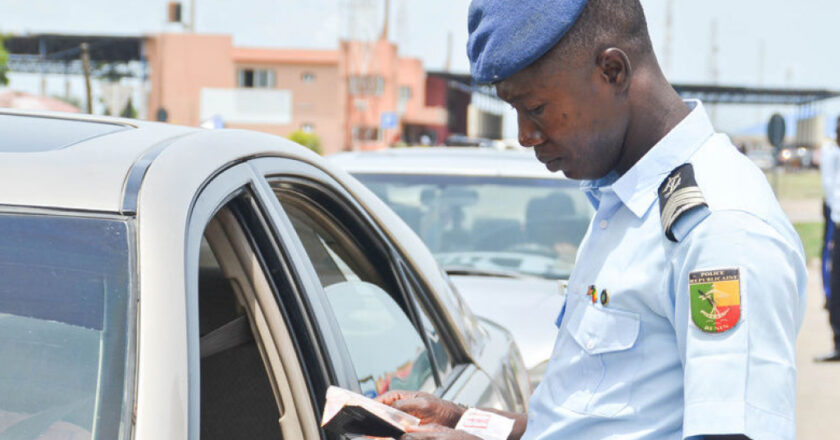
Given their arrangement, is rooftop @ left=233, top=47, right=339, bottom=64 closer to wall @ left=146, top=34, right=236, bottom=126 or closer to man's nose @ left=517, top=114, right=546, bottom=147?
wall @ left=146, top=34, right=236, bottom=126

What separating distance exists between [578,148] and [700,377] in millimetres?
A: 434

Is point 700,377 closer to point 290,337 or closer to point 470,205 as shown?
point 290,337

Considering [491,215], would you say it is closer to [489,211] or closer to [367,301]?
[489,211]

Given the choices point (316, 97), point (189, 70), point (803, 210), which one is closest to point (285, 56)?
point (316, 97)

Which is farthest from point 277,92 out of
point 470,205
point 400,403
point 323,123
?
point 400,403

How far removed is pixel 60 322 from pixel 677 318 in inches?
34.5

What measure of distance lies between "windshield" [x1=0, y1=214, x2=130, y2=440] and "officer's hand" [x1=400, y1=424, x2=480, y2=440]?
545 mm

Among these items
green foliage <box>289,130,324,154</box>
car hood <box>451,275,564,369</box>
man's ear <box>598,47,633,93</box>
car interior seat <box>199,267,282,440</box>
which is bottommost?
green foliage <box>289,130,324,154</box>

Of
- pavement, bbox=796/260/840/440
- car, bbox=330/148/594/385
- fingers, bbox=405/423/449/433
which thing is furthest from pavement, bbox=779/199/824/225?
fingers, bbox=405/423/449/433

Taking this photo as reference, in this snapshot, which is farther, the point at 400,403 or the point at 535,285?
the point at 535,285

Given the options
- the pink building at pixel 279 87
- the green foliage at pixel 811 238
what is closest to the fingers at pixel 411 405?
the green foliage at pixel 811 238

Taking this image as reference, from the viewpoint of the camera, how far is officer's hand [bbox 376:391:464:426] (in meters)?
2.17

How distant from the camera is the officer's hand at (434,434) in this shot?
6.24ft

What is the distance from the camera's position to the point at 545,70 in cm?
177
